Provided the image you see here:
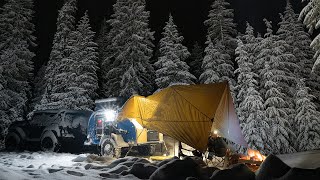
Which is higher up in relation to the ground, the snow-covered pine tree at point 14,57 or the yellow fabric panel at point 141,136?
the snow-covered pine tree at point 14,57

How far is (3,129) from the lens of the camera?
27578 millimetres

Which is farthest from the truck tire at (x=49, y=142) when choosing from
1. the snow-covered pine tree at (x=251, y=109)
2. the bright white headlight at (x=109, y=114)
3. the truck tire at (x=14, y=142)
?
the snow-covered pine tree at (x=251, y=109)

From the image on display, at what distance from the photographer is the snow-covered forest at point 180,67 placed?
23.2m

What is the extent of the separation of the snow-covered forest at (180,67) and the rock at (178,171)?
621 inches

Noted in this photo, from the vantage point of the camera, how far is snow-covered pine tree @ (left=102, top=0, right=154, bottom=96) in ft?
94.9

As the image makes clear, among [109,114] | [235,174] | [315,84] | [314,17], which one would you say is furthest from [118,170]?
[315,84]

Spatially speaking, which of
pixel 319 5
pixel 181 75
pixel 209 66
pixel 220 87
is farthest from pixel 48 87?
pixel 319 5

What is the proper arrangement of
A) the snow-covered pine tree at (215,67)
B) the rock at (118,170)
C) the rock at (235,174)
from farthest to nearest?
the snow-covered pine tree at (215,67)
the rock at (118,170)
the rock at (235,174)

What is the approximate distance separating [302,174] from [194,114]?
6.32 meters

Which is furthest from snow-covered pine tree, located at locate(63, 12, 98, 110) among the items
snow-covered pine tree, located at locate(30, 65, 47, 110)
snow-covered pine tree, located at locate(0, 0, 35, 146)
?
snow-covered pine tree, located at locate(30, 65, 47, 110)

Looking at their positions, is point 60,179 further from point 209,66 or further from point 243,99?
point 209,66

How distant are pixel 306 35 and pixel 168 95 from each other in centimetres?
2057

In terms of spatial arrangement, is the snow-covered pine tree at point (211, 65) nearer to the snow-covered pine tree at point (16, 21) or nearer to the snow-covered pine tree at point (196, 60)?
the snow-covered pine tree at point (196, 60)

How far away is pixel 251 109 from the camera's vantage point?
23312mm
